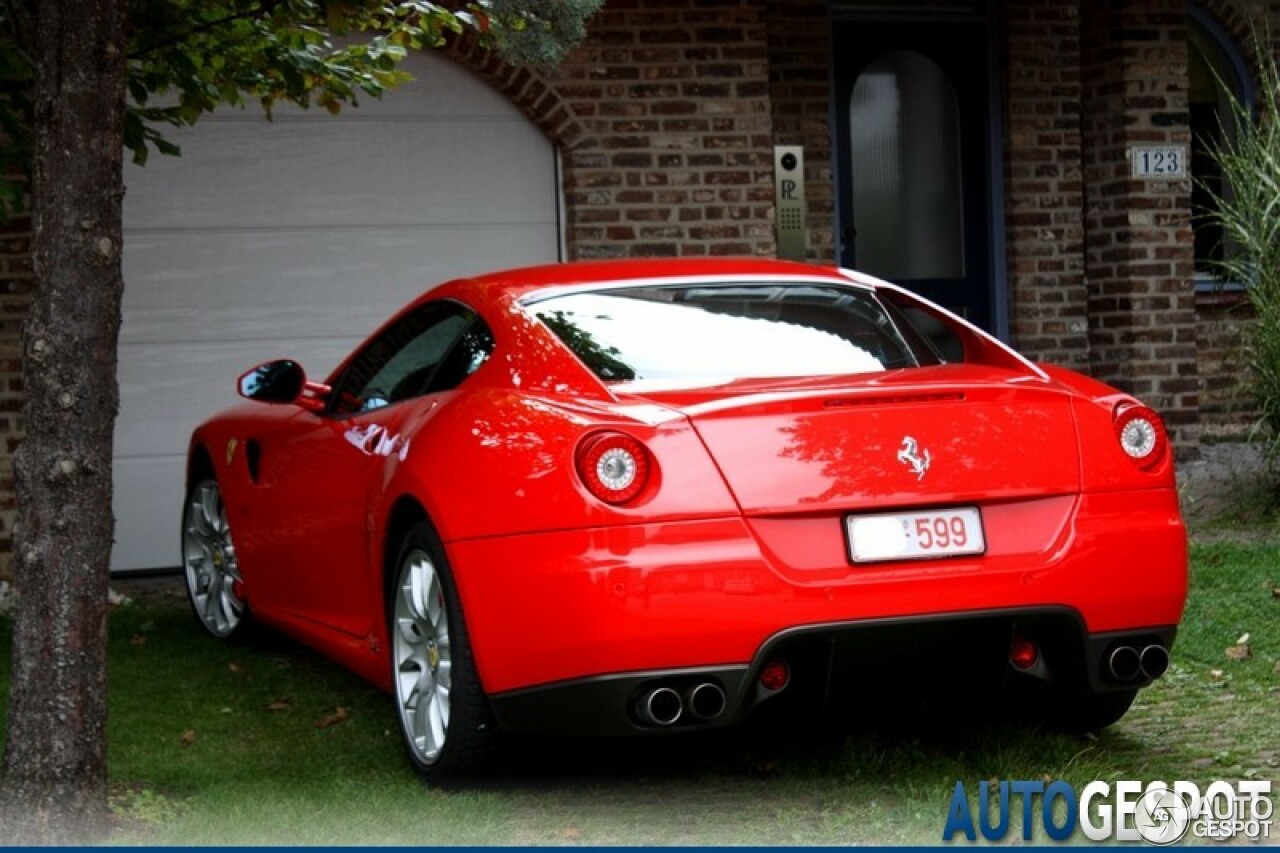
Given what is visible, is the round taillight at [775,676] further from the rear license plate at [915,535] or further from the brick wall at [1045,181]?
the brick wall at [1045,181]

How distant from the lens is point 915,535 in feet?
16.0

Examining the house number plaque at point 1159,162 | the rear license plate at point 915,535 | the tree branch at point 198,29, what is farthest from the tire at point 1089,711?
the house number plaque at point 1159,162

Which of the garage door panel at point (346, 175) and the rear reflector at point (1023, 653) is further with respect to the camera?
the garage door panel at point (346, 175)

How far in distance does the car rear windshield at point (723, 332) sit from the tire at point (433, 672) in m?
0.68

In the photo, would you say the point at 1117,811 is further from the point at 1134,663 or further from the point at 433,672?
the point at 433,672

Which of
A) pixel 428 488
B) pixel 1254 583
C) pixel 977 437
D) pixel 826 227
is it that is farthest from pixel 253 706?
pixel 826 227

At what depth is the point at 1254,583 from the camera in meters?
8.19

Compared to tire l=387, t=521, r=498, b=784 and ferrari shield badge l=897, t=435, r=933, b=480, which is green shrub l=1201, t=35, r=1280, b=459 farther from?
tire l=387, t=521, r=498, b=784

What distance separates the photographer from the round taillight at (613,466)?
4.77 m

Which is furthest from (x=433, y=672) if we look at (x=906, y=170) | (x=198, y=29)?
(x=906, y=170)

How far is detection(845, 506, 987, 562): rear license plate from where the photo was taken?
4.84m

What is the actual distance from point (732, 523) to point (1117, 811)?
110 cm

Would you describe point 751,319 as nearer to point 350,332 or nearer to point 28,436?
point 28,436

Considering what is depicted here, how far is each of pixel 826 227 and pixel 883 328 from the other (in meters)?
6.72
